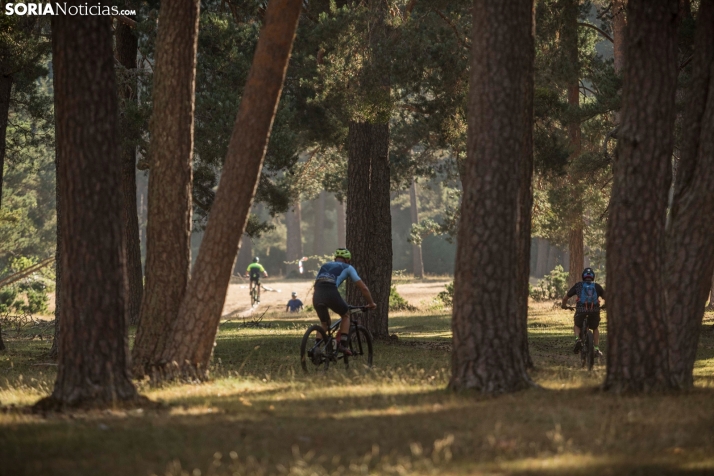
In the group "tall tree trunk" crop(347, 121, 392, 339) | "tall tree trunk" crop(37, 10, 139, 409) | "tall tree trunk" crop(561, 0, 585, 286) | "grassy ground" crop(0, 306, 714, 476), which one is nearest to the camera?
"grassy ground" crop(0, 306, 714, 476)

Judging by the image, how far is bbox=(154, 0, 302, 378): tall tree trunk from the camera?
11.2 metres

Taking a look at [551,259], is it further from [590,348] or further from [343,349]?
[343,349]

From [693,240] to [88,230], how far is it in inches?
264

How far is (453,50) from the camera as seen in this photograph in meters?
18.7

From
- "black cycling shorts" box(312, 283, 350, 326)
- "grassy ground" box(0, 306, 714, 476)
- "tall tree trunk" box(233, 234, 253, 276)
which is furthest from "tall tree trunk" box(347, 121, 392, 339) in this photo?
"tall tree trunk" box(233, 234, 253, 276)

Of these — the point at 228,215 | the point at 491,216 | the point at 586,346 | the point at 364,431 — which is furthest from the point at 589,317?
the point at 364,431

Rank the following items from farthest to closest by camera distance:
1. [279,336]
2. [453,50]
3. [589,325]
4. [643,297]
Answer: [279,336]
[453,50]
[589,325]
[643,297]

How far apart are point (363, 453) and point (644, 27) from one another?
5.76 m

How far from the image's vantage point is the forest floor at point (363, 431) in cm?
640

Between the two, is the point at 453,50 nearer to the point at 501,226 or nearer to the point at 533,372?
the point at 533,372

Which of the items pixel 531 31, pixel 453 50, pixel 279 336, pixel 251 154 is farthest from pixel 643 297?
pixel 279 336

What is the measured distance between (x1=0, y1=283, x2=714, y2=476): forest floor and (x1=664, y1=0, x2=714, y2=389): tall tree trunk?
0.68 m

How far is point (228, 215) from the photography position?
11.2 metres

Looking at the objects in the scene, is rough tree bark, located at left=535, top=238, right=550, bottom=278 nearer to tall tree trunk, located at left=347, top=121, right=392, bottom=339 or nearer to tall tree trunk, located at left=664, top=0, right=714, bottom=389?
tall tree trunk, located at left=347, top=121, right=392, bottom=339
